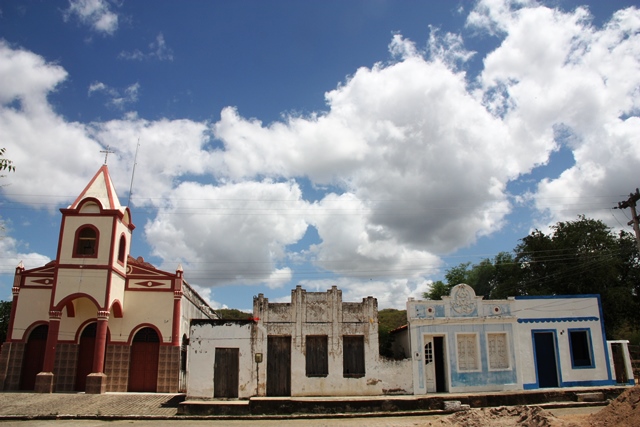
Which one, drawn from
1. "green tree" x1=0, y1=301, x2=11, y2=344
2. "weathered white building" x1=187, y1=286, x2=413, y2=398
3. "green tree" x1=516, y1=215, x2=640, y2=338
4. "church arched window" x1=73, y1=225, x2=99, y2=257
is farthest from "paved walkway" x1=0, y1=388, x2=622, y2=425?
"green tree" x1=0, y1=301, x2=11, y2=344

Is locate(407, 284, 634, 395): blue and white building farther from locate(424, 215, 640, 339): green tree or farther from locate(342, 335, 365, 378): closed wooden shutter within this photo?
locate(424, 215, 640, 339): green tree

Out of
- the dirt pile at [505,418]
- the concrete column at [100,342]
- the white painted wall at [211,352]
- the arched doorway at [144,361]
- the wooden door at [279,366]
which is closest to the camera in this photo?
the dirt pile at [505,418]

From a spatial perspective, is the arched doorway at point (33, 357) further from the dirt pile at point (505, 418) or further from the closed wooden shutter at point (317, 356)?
the dirt pile at point (505, 418)

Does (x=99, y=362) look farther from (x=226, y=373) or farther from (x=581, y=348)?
(x=581, y=348)

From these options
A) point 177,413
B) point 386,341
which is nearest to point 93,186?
point 177,413

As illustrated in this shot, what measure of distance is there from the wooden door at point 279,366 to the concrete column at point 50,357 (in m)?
9.73

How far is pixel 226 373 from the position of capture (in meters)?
20.9

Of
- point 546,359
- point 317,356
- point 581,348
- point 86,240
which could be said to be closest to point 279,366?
point 317,356

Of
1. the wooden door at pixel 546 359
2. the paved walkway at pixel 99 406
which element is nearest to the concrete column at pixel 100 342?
the paved walkway at pixel 99 406

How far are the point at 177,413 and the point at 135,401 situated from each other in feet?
10.7

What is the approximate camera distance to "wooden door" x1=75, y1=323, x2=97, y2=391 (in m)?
24.0

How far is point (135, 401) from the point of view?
20.7 m

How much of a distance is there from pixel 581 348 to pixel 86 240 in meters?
23.3

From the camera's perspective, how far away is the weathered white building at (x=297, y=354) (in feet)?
68.4
